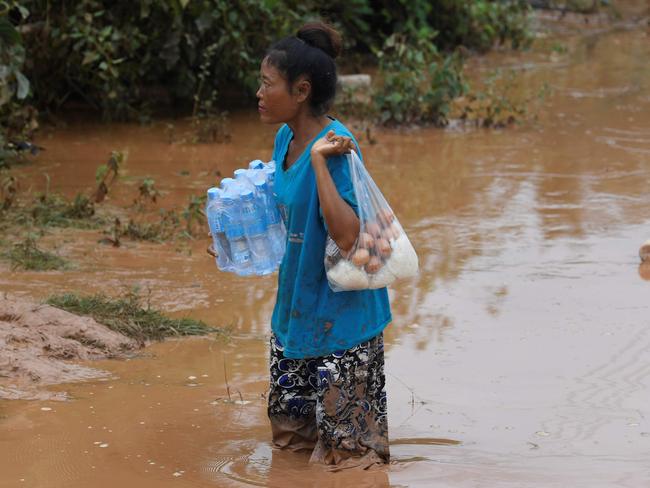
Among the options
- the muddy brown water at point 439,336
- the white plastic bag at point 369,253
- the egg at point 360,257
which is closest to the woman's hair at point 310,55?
the white plastic bag at point 369,253

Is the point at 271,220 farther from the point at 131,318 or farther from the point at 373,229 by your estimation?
the point at 131,318

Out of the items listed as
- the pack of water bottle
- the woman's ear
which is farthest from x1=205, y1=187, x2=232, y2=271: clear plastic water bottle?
the woman's ear

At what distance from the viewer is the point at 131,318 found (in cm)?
508

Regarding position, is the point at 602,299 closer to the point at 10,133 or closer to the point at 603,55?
the point at 10,133

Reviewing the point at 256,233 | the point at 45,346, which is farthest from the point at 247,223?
the point at 45,346

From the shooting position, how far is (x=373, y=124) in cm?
1016

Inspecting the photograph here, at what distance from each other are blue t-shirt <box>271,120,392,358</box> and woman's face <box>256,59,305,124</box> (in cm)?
13

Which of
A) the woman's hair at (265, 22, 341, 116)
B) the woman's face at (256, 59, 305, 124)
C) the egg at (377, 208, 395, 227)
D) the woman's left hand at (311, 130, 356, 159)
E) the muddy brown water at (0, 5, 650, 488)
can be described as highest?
the woman's hair at (265, 22, 341, 116)

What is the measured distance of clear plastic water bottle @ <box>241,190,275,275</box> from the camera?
3.71 m

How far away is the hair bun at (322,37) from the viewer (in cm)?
353

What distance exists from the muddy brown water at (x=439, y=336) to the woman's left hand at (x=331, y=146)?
1.03m

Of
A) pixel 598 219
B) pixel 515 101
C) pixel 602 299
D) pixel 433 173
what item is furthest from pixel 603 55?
pixel 602 299

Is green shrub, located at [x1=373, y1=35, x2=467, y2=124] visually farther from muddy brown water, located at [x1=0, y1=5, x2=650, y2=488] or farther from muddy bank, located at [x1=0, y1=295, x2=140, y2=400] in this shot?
muddy bank, located at [x1=0, y1=295, x2=140, y2=400]

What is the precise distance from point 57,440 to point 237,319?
1.60 meters
